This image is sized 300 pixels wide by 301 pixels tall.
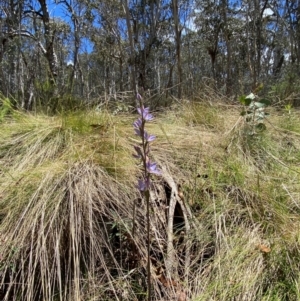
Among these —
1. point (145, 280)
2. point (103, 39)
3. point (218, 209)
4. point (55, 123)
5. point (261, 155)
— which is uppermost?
point (103, 39)

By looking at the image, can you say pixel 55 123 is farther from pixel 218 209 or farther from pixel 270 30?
pixel 270 30

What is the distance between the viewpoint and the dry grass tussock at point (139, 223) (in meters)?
1.06

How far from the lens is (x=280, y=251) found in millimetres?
1104

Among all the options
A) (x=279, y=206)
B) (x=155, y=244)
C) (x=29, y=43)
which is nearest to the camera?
(x=155, y=244)

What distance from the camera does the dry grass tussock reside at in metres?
1.06

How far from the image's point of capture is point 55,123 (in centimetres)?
197

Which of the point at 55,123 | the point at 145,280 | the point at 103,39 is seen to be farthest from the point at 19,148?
the point at 103,39

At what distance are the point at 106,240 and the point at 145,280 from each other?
19 cm

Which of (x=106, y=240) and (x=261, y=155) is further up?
(x=261, y=155)

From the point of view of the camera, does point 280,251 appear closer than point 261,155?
Yes

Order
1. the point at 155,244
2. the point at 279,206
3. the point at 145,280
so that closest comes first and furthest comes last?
the point at 145,280, the point at 155,244, the point at 279,206

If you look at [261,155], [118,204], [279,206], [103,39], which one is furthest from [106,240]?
[103,39]

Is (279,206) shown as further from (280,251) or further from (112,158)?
(112,158)

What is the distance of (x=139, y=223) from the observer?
48.4 inches
